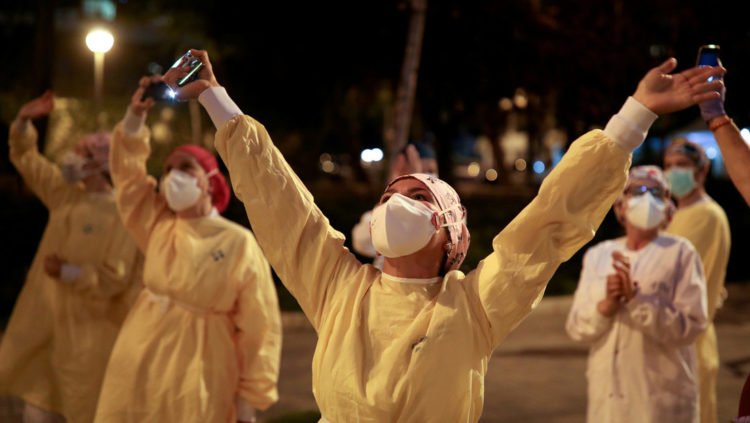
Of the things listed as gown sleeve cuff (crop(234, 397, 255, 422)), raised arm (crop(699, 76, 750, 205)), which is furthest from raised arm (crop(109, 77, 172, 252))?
raised arm (crop(699, 76, 750, 205))

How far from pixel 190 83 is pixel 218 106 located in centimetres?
14

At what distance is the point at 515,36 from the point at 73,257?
840cm

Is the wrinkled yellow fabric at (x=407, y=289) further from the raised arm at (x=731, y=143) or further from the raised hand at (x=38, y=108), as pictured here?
the raised hand at (x=38, y=108)

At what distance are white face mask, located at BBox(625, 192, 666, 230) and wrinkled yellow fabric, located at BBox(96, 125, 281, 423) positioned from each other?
2.06 metres

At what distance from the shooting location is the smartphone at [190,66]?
306 centimetres

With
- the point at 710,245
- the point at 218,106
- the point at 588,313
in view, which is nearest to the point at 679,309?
the point at 588,313

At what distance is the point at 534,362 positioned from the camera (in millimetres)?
10555

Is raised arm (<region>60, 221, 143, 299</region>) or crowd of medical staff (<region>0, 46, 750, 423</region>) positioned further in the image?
raised arm (<region>60, 221, 143, 299</region>)

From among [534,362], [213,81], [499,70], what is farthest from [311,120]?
[213,81]

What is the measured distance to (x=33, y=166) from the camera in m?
6.39

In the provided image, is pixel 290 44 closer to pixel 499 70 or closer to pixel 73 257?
pixel 499 70

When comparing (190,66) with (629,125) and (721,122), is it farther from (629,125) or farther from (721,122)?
(721,122)

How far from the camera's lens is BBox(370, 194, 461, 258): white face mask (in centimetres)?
286

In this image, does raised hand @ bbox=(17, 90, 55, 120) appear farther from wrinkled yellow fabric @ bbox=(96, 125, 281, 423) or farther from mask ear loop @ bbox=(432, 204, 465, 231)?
mask ear loop @ bbox=(432, 204, 465, 231)
